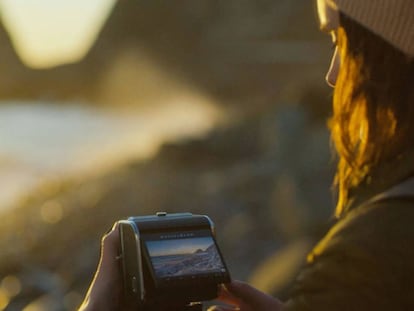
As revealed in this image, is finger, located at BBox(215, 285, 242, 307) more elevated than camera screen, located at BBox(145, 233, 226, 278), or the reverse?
camera screen, located at BBox(145, 233, 226, 278)

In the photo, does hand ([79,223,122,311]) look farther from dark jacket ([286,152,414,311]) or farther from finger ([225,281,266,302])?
dark jacket ([286,152,414,311])

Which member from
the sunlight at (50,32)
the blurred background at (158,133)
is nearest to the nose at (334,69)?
the blurred background at (158,133)

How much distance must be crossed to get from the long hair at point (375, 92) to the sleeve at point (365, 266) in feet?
0.29

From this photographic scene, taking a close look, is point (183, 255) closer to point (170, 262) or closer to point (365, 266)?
point (170, 262)

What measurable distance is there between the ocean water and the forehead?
16257mm

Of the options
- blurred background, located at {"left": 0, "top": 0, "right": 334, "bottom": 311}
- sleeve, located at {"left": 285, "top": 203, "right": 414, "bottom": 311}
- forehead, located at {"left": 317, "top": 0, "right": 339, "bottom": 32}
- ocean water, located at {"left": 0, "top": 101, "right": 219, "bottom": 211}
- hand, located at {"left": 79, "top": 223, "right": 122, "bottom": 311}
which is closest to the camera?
sleeve, located at {"left": 285, "top": 203, "right": 414, "bottom": 311}

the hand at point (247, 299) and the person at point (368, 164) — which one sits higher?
the person at point (368, 164)

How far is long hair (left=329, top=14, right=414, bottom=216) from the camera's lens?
4.11 feet

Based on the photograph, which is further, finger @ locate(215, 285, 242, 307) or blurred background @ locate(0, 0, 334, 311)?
blurred background @ locate(0, 0, 334, 311)

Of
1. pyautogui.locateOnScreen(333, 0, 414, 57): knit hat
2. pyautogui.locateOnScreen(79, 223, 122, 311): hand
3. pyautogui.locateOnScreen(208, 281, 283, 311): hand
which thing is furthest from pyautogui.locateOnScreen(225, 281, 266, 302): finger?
pyautogui.locateOnScreen(333, 0, 414, 57): knit hat

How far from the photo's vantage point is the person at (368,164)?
3.80 ft

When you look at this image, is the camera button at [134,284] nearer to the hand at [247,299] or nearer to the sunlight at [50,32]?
the hand at [247,299]

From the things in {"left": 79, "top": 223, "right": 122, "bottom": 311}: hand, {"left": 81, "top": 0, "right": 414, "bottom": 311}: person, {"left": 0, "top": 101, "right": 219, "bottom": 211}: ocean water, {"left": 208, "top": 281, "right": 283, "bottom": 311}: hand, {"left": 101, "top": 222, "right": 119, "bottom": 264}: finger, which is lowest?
{"left": 0, "top": 101, "right": 219, "bottom": 211}: ocean water

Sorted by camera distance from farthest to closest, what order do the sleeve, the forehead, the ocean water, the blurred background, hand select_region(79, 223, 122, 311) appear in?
the ocean water, the blurred background, hand select_region(79, 223, 122, 311), the forehead, the sleeve
